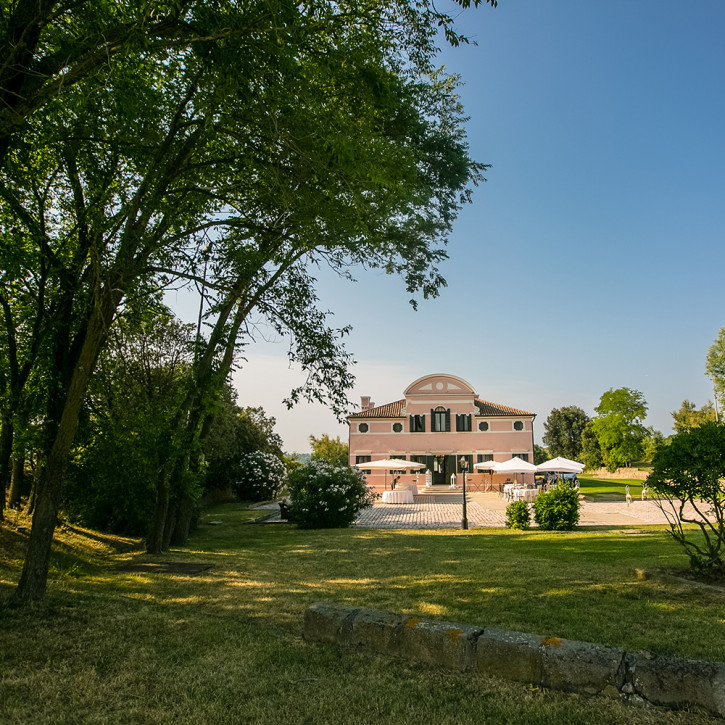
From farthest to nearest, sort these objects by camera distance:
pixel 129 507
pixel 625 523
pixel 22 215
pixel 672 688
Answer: pixel 625 523
pixel 129 507
pixel 22 215
pixel 672 688

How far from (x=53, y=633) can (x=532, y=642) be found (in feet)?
14.7

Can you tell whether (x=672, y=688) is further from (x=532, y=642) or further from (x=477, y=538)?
(x=477, y=538)

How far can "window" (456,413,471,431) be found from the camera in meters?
43.7

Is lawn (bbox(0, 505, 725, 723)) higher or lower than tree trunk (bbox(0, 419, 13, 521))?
lower

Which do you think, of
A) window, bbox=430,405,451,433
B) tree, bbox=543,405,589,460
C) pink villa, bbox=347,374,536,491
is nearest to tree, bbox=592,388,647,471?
pink villa, bbox=347,374,536,491

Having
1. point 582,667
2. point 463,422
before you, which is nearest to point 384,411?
point 463,422

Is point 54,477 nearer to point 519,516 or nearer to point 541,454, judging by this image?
point 519,516

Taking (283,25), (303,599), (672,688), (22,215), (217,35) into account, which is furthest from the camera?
(22,215)

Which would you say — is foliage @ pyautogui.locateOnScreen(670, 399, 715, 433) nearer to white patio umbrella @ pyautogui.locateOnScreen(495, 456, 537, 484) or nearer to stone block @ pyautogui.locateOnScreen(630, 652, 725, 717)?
white patio umbrella @ pyautogui.locateOnScreen(495, 456, 537, 484)

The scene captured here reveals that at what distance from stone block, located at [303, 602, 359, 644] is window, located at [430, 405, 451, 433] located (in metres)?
39.5

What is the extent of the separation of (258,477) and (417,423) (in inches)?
655

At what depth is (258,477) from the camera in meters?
31.2

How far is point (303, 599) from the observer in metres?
6.75

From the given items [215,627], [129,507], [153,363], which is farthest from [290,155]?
[153,363]
